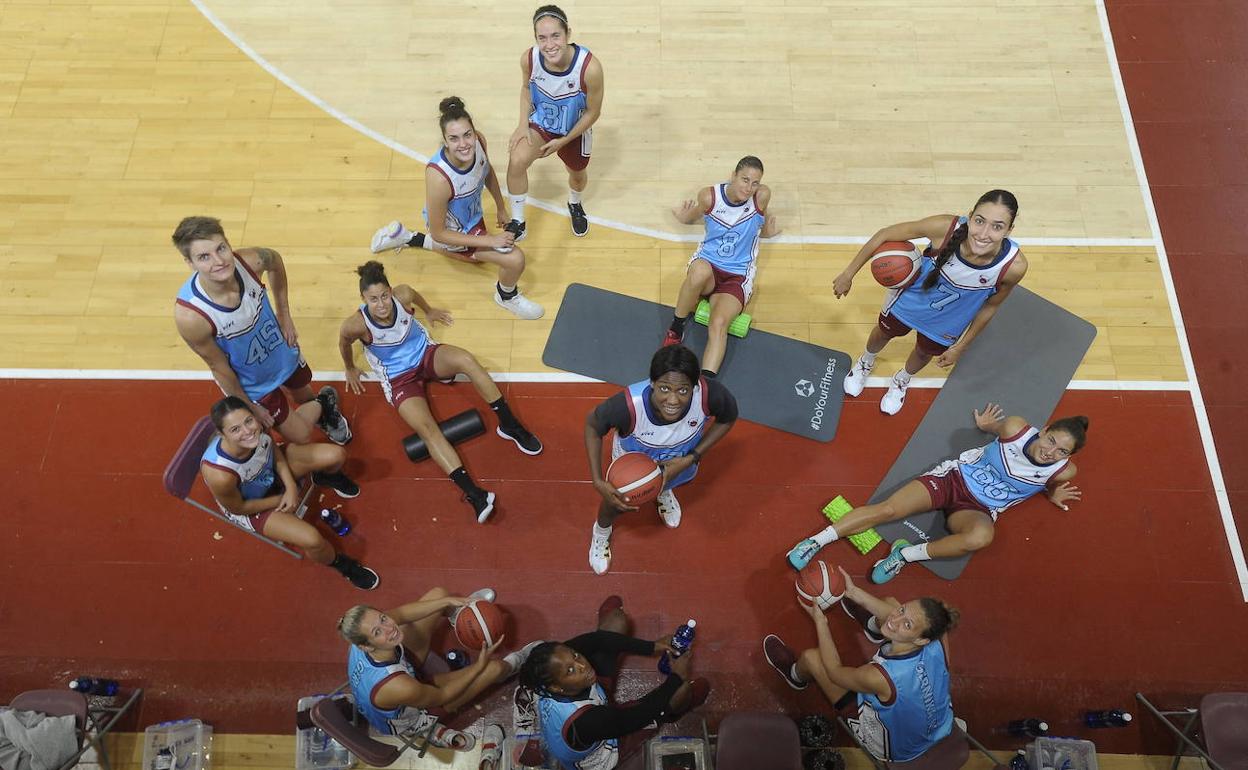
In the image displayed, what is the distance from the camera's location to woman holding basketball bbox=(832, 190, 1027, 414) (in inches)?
157

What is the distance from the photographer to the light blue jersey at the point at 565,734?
3501mm

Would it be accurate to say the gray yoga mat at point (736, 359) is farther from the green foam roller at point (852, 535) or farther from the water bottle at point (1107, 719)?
the water bottle at point (1107, 719)

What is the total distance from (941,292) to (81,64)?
22.2 ft

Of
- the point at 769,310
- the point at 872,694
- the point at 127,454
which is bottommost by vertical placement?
the point at 127,454

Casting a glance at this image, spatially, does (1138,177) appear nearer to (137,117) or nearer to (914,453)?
(914,453)

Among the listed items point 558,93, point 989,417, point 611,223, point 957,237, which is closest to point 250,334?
point 558,93

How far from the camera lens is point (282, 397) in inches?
178

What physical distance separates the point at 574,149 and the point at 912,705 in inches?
153

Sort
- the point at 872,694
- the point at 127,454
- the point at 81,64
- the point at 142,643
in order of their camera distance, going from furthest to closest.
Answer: the point at 81,64 → the point at 127,454 → the point at 142,643 → the point at 872,694

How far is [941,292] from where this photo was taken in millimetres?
4332

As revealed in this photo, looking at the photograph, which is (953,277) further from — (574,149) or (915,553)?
(574,149)

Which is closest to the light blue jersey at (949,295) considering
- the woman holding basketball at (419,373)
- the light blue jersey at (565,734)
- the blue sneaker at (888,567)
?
the blue sneaker at (888,567)

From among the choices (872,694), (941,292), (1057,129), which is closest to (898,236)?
(941,292)

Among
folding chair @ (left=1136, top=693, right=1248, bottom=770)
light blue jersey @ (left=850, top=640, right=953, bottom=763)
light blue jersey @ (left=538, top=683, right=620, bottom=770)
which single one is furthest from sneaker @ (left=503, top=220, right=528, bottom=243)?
folding chair @ (left=1136, top=693, right=1248, bottom=770)
